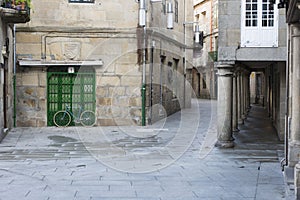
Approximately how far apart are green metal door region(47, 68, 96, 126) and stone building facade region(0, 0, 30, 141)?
1260mm

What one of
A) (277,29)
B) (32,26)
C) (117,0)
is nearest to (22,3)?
(32,26)

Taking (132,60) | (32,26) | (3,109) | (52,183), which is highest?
(32,26)

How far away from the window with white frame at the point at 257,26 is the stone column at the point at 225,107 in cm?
86

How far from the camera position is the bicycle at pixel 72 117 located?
54.9 feet

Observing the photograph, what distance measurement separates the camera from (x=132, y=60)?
17.1 metres

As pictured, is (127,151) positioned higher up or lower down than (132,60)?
lower down

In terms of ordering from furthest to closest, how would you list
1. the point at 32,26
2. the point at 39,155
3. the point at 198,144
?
the point at 32,26
the point at 198,144
the point at 39,155

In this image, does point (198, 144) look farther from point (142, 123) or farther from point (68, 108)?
point (68, 108)

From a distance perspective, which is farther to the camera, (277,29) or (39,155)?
(277,29)

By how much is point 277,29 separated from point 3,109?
811 centimetres

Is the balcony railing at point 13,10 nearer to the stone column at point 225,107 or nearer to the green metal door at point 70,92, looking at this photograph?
the green metal door at point 70,92

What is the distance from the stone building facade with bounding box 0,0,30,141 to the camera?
13.3m

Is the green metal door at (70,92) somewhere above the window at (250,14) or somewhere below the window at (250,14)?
below

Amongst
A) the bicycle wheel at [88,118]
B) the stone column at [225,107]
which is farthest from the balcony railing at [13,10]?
the stone column at [225,107]
